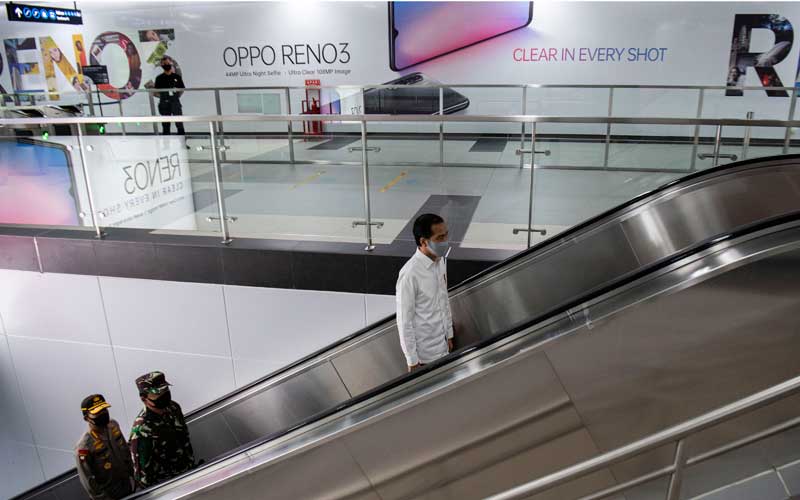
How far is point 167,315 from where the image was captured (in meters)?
6.07

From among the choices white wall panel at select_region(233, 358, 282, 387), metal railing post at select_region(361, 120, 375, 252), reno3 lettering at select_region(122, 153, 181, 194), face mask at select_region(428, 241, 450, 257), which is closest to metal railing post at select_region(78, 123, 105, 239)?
reno3 lettering at select_region(122, 153, 181, 194)

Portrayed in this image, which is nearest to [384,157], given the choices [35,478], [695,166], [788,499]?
[695,166]

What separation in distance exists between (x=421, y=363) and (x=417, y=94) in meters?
8.21

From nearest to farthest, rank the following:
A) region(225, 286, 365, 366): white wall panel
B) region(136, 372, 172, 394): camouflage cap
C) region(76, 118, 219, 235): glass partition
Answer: region(136, 372, 172, 394): camouflage cap → region(225, 286, 365, 366): white wall panel → region(76, 118, 219, 235): glass partition

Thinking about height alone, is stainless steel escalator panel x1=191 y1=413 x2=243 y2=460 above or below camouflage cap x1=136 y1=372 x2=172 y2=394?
below

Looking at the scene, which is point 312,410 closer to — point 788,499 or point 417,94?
point 788,499

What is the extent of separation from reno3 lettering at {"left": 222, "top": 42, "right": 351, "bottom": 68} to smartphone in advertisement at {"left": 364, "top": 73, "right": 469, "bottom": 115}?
234 centimetres

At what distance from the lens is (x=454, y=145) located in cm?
638

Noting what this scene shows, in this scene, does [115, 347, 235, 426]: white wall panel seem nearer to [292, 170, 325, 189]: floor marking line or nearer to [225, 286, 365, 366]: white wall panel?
[225, 286, 365, 366]: white wall panel

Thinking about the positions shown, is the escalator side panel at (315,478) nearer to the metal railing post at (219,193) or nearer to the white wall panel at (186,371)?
the metal railing post at (219,193)

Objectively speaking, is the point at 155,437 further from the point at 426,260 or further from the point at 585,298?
the point at 585,298

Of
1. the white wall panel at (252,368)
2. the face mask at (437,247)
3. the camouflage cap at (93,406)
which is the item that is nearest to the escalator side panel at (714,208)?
the face mask at (437,247)

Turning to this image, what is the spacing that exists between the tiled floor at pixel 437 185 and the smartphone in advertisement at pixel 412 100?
487 centimetres

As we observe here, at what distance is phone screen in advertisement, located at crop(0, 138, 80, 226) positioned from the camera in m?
6.46
